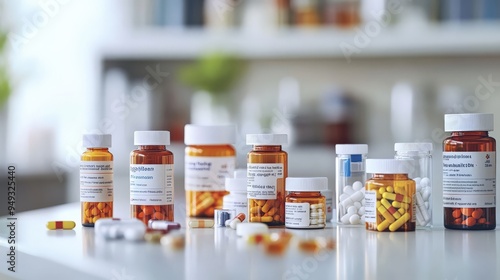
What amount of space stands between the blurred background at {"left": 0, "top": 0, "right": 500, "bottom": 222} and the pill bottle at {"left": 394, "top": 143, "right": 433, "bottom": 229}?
5.86 ft

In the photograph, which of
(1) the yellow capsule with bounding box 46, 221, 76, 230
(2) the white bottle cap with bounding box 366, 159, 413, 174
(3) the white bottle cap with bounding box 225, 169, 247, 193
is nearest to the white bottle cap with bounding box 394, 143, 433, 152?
(2) the white bottle cap with bounding box 366, 159, 413, 174

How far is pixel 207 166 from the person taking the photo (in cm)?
133

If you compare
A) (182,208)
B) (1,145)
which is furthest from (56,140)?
(182,208)

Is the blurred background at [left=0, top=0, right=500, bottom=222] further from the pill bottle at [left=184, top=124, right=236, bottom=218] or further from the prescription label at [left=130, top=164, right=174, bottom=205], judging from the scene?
the prescription label at [left=130, top=164, right=174, bottom=205]

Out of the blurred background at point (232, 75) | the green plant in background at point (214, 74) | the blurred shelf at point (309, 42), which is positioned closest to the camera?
the blurred shelf at point (309, 42)

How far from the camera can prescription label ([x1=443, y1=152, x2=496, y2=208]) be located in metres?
1.08

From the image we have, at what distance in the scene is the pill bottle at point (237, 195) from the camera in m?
1.21

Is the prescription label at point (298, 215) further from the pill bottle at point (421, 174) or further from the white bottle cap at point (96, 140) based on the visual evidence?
the white bottle cap at point (96, 140)

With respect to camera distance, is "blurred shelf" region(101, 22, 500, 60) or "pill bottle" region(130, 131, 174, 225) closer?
"pill bottle" region(130, 131, 174, 225)

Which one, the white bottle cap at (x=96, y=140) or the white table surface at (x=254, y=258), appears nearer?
the white table surface at (x=254, y=258)

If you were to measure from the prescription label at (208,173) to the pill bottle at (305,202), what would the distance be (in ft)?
0.78

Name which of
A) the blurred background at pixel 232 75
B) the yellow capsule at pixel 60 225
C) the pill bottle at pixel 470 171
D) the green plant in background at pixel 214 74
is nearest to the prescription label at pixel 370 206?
the pill bottle at pixel 470 171

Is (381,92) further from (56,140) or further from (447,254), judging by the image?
(447,254)

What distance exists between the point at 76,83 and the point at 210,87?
56cm
